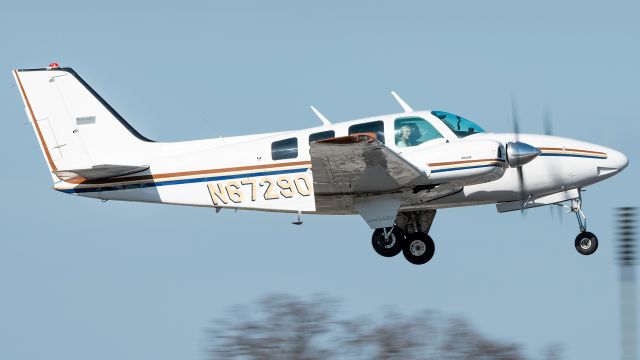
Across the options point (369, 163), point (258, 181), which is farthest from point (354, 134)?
point (258, 181)

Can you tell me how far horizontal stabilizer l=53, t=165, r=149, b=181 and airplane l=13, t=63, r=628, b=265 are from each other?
0.03 meters

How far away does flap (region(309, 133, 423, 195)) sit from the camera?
20859mm

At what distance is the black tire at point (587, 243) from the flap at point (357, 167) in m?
3.72

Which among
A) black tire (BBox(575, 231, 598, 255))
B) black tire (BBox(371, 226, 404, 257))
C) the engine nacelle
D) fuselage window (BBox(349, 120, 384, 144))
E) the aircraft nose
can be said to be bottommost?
black tire (BBox(575, 231, 598, 255))

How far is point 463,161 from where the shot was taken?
21609 mm

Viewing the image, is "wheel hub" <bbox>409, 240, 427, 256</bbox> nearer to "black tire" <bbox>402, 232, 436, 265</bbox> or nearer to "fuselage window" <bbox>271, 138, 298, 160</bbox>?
"black tire" <bbox>402, 232, 436, 265</bbox>

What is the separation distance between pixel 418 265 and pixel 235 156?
4.19m

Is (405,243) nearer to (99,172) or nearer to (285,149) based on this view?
(285,149)

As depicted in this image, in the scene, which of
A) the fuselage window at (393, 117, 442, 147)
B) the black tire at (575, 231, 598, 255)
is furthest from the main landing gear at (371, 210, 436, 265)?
the black tire at (575, 231, 598, 255)

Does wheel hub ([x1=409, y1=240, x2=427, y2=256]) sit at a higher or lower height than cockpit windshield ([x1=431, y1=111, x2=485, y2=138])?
lower

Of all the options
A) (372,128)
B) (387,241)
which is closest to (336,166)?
(372,128)

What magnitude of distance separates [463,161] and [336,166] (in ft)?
7.56

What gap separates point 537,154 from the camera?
873 inches

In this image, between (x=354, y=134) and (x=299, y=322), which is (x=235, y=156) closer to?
(x=354, y=134)
